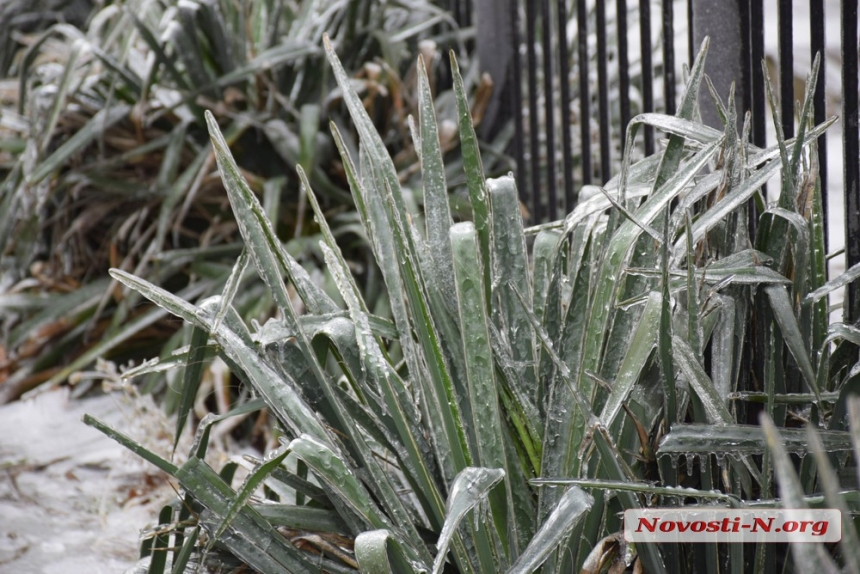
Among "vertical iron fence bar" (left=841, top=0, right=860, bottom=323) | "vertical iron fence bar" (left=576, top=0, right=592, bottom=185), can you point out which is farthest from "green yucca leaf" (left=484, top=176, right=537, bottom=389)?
"vertical iron fence bar" (left=576, top=0, right=592, bottom=185)

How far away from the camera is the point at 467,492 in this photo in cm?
78

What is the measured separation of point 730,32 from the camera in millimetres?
1413

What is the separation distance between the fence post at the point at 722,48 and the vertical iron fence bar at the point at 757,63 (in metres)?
A: 0.03

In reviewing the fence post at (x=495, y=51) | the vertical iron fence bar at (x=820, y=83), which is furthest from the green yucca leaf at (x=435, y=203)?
the fence post at (x=495, y=51)

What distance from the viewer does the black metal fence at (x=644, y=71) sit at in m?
1.19

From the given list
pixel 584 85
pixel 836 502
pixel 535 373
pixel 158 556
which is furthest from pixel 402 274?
pixel 584 85

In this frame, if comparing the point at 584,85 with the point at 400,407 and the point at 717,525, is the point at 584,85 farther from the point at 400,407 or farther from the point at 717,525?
the point at 717,525

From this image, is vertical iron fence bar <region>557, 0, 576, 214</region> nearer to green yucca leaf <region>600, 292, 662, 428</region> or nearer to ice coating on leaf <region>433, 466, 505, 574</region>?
green yucca leaf <region>600, 292, 662, 428</region>

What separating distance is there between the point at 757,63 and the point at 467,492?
0.95 metres

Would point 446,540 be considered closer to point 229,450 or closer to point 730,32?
point 730,32

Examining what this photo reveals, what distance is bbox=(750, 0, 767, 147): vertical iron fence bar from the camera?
1.35 metres

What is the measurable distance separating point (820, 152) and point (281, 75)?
6.39 ft

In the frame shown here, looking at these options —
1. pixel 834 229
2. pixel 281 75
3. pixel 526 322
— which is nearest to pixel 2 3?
pixel 281 75

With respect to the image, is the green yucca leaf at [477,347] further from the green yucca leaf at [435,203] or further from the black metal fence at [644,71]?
the black metal fence at [644,71]
